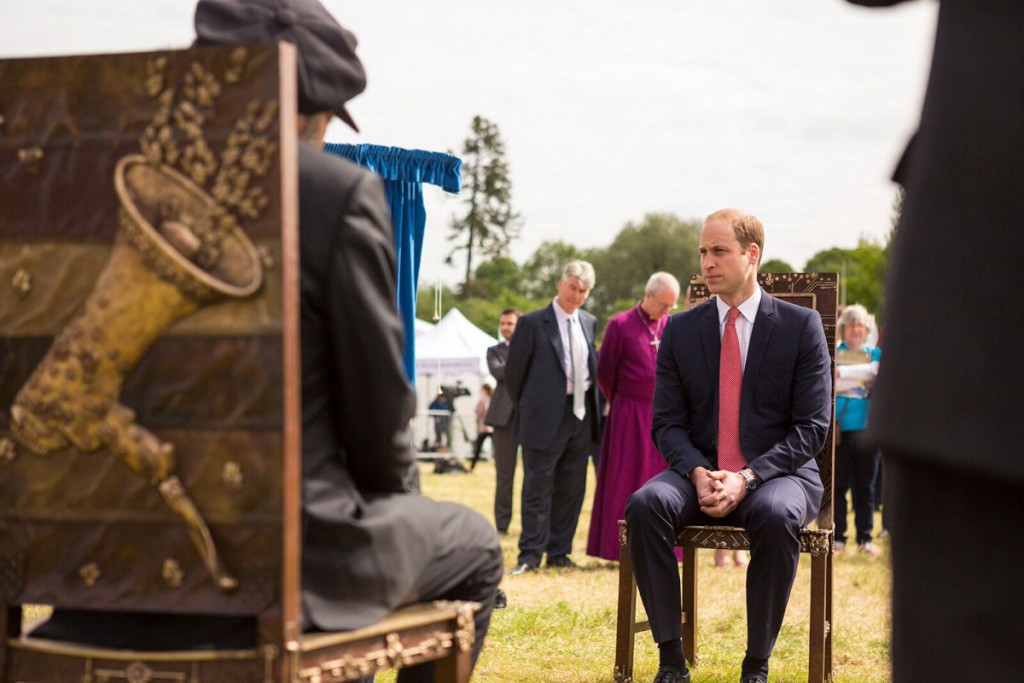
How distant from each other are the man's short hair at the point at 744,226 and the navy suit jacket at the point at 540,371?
13.9 ft

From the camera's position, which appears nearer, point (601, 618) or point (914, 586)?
point (914, 586)

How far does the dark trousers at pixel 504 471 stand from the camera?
10.7 metres

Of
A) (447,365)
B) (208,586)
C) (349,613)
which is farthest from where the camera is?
(447,365)

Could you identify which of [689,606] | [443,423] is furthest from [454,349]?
[689,606]

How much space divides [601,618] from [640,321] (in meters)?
3.05

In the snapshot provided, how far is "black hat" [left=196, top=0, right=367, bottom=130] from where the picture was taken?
2.46m

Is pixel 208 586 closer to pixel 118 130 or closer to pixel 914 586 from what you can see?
pixel 118 130

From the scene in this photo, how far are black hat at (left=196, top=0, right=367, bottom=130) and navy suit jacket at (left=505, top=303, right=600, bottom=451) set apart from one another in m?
6.62

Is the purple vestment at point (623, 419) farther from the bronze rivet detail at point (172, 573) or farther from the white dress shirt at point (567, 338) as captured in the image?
the bronze rivet detail at point (172, 573)

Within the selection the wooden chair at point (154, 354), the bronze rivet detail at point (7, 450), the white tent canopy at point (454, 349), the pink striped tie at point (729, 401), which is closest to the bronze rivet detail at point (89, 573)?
the wooden chair at point (154, 354)

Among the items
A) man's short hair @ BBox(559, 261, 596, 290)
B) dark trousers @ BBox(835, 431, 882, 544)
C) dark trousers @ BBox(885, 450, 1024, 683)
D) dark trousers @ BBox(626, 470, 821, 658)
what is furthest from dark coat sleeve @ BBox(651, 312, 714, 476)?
dark trousers @ BBox(835, 431, 882, 544)

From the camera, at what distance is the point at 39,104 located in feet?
7.42

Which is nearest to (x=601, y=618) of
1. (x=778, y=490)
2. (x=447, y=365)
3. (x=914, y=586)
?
(x=778, y=490)

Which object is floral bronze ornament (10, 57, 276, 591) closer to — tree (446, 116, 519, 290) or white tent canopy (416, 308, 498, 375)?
white tent canopy (416, 308, 498, 375)
